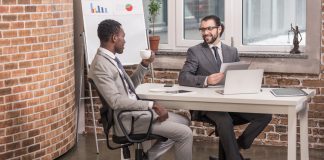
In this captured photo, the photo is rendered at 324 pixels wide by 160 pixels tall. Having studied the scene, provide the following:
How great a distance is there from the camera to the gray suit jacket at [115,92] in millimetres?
4953

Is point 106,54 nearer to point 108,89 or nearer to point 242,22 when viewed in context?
point 108,89

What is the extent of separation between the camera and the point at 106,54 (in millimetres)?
5133

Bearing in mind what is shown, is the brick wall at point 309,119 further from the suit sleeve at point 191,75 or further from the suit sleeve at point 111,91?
the suit sleeve at point 111,91

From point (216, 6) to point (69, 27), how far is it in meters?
1.57

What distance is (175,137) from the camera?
5.16m

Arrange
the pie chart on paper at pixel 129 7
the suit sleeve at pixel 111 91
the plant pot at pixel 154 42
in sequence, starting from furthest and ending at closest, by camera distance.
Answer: the plant pot at pixel 154 42 < the pie chart on paper at pixel 129 7 < the suit sleeve at pixel 111 91

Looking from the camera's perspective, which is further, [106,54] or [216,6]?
[216,6]

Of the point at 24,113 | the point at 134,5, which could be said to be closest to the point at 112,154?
the point at 24,113

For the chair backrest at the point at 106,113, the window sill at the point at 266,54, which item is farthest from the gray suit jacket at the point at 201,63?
the window sill at the point at 266,54

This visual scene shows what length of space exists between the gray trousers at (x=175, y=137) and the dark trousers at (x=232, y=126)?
27cm

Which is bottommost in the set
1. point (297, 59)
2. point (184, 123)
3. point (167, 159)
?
point (167, 159)

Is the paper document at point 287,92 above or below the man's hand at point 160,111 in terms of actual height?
above

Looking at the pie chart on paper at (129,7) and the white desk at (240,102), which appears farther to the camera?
the pie chart on paper at (129,7)

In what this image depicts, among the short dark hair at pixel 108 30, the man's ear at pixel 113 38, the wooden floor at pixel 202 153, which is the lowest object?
the wooden floor at pixel 202 153
